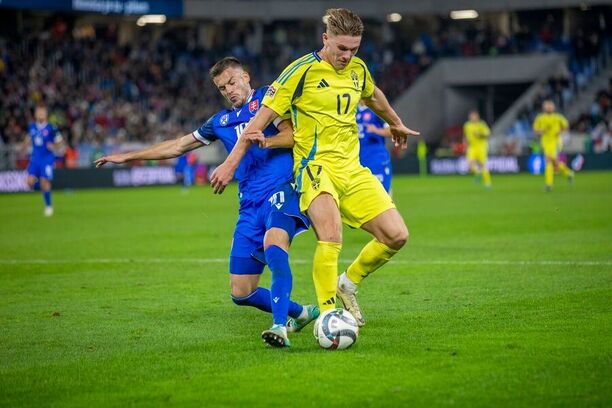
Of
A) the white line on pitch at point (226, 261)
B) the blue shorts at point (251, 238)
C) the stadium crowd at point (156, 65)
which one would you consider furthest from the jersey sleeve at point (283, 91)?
the stadium crowd at point (156, 65)

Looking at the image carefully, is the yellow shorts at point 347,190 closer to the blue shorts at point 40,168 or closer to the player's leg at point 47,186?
the player's leg at point 47,186

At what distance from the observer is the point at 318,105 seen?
8.29m

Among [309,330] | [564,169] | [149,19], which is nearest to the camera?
[309,330]

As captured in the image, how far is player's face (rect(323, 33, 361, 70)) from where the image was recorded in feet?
26.3

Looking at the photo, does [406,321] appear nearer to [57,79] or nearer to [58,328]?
[58,328]

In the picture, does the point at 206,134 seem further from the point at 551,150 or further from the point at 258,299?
the point at 551,150

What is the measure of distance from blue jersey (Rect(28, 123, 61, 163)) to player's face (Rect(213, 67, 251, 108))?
18.2 metres

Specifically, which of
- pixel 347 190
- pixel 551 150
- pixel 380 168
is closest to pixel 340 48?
pixel 347 190

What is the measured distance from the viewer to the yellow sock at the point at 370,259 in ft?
28.1

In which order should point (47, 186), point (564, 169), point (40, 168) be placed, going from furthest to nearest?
point (564, 169)
point (40, 168)
point (47, 186)

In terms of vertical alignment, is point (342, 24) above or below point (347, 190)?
above

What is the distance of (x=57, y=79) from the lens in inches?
1730

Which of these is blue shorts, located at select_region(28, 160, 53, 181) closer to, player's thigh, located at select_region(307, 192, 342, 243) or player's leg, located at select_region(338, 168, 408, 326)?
player's leg, located at select_region(338, 168, 408, 326)

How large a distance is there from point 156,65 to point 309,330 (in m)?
41.9
